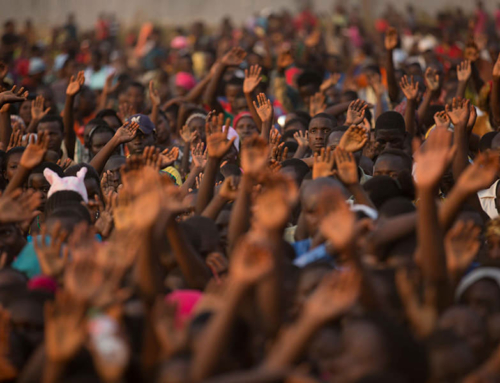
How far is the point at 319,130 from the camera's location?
648 centimetres

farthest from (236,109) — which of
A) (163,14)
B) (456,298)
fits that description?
(163,14)

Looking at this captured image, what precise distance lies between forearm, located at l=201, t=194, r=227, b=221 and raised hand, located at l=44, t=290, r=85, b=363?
1763 mm

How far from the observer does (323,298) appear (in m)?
3.06

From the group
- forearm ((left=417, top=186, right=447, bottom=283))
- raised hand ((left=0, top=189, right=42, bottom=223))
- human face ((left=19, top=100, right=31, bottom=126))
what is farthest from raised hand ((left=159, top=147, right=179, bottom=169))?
forearm ((left=417, top=186, right=447, bottom=283))

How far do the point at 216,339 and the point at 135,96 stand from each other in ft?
19.9

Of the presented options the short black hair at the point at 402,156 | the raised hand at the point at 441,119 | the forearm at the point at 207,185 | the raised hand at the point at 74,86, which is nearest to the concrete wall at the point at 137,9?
the raised hand at the point at 74,86

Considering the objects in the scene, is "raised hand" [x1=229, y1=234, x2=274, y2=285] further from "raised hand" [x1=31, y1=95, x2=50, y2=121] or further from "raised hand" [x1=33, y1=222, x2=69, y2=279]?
"raised hand" [x1=31, y1=95, x2=50, y2=121]

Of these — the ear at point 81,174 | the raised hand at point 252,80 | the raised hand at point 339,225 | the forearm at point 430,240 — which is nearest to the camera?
the raised hand at point 339,225

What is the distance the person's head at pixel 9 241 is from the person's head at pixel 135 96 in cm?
410

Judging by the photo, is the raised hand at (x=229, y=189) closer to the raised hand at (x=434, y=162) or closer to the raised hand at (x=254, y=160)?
the raised hand at (x=254, y=160)

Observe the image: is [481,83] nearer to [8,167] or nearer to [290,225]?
[290,225]

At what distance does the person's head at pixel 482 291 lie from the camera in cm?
358

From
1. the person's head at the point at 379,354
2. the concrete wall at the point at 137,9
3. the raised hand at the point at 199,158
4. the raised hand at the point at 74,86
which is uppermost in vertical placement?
the person's head at the point at 379,354

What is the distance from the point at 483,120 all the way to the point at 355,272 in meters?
4.68
